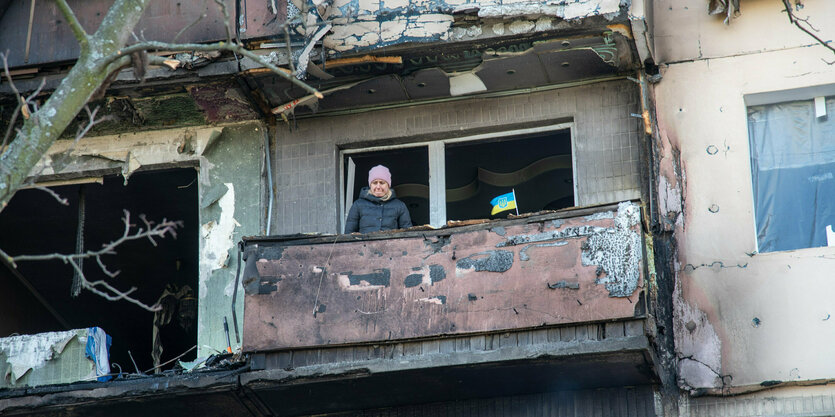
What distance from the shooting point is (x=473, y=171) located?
1295cm

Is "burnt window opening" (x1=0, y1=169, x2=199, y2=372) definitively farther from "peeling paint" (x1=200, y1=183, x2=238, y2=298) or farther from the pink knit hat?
the pink knit hat

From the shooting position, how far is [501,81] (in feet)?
37.0

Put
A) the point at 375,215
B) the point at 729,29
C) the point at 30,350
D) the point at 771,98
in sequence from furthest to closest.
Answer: the point at 30,350 < the point at 729,29 < the point at 375,215 < the point at 771,98

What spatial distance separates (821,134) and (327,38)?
15.1ft

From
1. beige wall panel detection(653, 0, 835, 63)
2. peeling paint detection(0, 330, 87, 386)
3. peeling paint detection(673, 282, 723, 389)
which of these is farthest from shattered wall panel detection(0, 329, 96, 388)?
beige wall panel detection(653, 0, 835, 63)

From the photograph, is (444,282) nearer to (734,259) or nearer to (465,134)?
(465,134)

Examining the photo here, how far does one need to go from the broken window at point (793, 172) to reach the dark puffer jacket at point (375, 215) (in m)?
3.25

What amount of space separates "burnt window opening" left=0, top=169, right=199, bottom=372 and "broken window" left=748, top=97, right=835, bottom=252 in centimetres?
634

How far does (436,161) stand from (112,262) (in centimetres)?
606

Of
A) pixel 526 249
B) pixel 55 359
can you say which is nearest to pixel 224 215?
pixel 55 359

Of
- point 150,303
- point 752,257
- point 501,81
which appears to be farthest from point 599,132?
point 150,303


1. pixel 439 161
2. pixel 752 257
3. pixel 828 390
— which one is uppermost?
pixel 439 161

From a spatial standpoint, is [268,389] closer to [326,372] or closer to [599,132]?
[326,372]

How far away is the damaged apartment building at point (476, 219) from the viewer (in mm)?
9438
